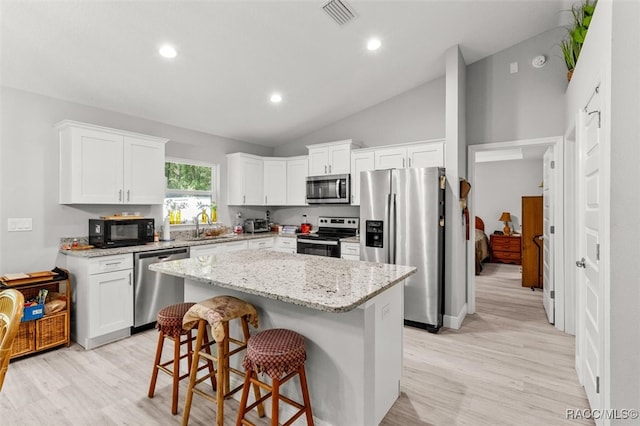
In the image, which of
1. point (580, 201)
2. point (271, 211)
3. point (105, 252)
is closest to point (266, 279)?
point (105, 252)

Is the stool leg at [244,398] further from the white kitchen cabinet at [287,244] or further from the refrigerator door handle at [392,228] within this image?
the white kitchen cabinet at [287,244]

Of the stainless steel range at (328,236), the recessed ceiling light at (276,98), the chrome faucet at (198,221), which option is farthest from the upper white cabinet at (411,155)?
the chrome faucet at (198,221)

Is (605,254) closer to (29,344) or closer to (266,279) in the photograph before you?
(266,279)

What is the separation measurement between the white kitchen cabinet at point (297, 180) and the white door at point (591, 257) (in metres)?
3.62

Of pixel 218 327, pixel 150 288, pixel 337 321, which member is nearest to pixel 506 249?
pixel 337 321

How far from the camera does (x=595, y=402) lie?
6.50 feet

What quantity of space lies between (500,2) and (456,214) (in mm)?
2119

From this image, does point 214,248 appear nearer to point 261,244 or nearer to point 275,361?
point 261,244

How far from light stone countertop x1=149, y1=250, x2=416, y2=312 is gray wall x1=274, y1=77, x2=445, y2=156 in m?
2.84

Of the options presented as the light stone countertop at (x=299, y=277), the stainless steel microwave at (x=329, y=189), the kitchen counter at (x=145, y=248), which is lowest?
the light stone countertop at (x=299, y=277)

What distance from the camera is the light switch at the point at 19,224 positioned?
122 inches

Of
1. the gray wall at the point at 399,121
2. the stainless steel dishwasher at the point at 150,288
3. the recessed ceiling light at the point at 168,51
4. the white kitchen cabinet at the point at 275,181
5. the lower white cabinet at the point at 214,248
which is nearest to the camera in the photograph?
the recessed ceiling light at the point at 168,51

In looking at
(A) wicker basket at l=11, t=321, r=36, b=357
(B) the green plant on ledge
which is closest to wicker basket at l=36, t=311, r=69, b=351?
(A) wicker basket at l=11, t=321, r=36, b=357

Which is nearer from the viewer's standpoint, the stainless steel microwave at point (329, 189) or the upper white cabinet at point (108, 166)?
the upper white cabinet at point (108, 166)
